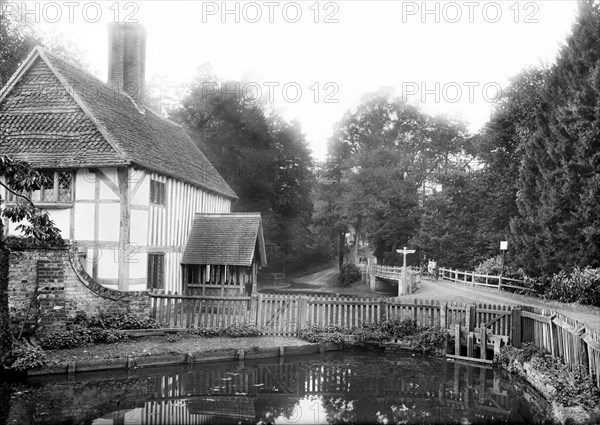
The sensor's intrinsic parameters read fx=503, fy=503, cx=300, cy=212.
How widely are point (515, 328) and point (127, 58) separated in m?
18.4

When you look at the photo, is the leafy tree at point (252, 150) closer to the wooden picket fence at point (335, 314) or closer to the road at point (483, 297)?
the road at point (483, 297)

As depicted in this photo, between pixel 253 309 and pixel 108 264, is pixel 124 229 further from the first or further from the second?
pixel 253 309

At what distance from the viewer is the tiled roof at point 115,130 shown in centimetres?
1586

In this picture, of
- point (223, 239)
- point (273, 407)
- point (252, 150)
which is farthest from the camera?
point (252, 150)

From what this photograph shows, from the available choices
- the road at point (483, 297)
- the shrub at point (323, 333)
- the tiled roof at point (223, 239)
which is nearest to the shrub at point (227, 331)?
the shrub at point (323, 333)

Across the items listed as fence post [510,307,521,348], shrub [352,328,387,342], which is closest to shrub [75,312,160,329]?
shrub [352,328,387,342]

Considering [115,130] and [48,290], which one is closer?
[48,290]

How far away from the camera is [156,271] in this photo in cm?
1761

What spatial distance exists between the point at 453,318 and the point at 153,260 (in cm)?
1002

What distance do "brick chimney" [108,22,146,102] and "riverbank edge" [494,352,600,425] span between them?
1817 centimetres

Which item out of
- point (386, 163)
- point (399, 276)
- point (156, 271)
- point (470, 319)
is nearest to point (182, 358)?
point (156, 271)

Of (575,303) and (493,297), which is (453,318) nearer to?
(575,303)

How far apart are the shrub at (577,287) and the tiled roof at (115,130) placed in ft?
52.0

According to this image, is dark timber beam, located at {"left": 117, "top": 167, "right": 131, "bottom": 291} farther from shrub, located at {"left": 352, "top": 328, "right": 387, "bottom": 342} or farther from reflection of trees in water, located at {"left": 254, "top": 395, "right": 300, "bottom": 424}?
reflection of trees in water, located at {"left": 254, "top": 395, "right": 300, "bottom": 424}
